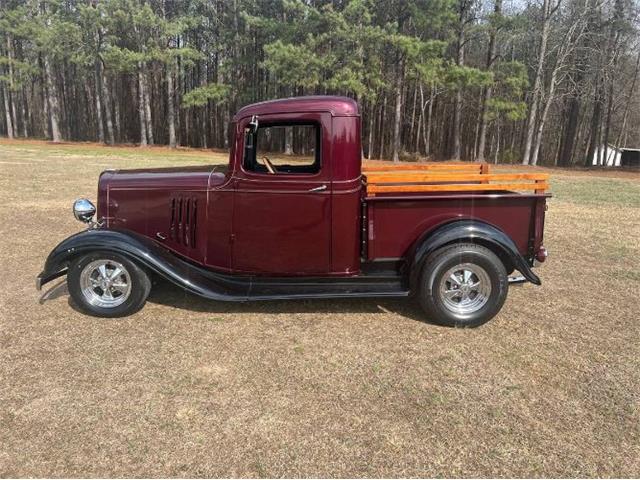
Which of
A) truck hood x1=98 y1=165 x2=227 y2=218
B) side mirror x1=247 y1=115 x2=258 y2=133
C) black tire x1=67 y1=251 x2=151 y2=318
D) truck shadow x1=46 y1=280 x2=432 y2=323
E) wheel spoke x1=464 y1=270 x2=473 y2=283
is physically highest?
side mirror x1=247 y1=115 x2=258 y2=133

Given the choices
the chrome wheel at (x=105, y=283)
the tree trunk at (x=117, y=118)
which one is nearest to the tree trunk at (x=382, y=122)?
the tree trunk at (x=117, y=118)

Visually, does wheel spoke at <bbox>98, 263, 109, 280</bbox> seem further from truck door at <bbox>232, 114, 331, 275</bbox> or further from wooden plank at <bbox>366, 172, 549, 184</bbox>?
wooden plank at <bbox>366, 172, 549, 184</bbox>

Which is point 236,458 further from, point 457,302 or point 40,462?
point 457,302

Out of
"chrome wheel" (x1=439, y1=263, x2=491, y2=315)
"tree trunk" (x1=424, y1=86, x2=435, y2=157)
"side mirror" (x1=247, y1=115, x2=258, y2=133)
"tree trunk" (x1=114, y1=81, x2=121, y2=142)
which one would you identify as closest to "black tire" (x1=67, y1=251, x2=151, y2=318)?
"side mirror" (x1=247, y1=115, x2=258, y2=133)

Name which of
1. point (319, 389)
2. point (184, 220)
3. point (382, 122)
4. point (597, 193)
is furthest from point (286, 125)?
point (382, 122)

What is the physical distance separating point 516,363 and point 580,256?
13.1 ft

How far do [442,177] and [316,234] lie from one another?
56.0 inches

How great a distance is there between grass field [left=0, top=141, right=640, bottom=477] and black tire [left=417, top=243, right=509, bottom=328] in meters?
0.14

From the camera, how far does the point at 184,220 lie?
4.71m

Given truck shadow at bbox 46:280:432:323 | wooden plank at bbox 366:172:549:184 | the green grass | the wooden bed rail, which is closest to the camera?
the wooden bed rail

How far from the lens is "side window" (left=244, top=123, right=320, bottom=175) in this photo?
447 centimetres

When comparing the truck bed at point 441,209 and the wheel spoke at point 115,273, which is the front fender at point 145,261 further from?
the truck bed at point 441,209

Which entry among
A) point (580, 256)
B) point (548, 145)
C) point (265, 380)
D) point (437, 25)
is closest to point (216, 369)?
point (265, 380)

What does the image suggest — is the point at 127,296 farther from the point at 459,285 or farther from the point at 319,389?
the point at 459,285
